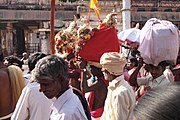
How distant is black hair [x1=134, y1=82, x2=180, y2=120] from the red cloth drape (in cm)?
290

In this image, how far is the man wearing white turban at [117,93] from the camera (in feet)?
9.99

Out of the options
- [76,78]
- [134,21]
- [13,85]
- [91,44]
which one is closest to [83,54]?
[91,44]

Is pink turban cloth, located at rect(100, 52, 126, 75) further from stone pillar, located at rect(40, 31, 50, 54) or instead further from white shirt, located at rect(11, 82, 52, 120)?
stone pillar, located at rect(40, 31, 50, 54)

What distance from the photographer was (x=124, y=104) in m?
3.05

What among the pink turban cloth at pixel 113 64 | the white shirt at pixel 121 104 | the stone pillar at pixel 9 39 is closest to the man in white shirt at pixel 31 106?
the white shirt at pixel 121 104

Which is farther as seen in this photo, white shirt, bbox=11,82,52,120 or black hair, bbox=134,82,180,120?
white shirt, bbox=11,82,52,120

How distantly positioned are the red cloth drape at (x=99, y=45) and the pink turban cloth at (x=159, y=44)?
1.72 ft

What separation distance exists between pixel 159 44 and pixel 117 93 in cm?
79

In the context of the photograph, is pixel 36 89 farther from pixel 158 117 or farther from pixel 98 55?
pixel 158 117

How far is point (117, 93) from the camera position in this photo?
309cm

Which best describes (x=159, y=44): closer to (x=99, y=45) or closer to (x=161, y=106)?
(x=99, y=45)

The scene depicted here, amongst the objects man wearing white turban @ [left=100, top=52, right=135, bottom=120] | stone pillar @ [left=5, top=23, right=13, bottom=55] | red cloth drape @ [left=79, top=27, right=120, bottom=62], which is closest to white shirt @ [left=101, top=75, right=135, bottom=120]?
man wearing white turban @ [left=100, top=52, right=135, bottom=120]

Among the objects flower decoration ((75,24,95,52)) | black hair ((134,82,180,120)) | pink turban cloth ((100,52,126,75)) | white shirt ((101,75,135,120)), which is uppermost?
flower decoration ((75,24,95,52))

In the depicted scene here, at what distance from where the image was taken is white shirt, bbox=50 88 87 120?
2.27m
